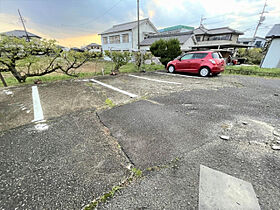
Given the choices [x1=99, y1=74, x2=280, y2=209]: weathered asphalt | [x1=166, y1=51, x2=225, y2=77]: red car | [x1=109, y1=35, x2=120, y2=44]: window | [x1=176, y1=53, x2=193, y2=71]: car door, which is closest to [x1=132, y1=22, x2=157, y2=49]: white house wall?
[x1=109, y1=35, x2=120, y2=44]: window

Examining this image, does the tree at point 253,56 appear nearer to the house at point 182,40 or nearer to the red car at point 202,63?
the house at point 182,40

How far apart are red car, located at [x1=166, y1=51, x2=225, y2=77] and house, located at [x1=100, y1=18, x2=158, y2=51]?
481 inches

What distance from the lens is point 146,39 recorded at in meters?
19.4

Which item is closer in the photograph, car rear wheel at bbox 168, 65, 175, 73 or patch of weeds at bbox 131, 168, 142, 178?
patch of weeds at bbox 131, 168, 142, 178

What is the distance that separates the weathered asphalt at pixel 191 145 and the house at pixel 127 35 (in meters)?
16.1

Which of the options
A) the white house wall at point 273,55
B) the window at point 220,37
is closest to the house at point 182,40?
the window at point 220,37

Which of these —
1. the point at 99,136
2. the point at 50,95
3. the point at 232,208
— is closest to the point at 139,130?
the point at 99,136

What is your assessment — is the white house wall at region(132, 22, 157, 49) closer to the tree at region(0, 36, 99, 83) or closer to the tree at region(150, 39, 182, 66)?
the tree at region(150, 39, 182, 66)

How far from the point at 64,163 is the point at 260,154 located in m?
2.49

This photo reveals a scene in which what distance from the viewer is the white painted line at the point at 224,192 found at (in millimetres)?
1072

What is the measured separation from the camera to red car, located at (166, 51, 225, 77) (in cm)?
619

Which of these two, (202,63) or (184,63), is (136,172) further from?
(184,63)

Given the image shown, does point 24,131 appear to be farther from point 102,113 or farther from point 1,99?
point 1,99

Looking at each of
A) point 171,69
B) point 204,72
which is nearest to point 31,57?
point 171,69
